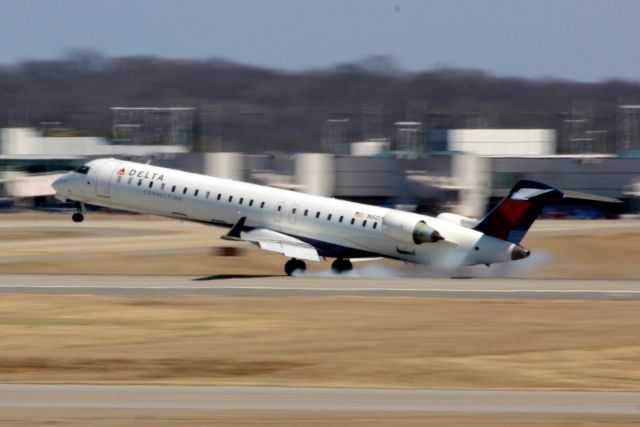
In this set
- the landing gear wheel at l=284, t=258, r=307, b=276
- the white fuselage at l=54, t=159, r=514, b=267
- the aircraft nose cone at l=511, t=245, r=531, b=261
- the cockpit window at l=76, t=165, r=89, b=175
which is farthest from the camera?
the cockpit window at l=76, t=165, r=89, b=175

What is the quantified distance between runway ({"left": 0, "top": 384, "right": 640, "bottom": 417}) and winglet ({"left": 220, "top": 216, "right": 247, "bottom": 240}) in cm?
2247

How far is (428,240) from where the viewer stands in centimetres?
4434

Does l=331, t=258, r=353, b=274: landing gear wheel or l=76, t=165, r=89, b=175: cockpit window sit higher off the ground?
l=76, t=165, r=89, b=175: cockpit window

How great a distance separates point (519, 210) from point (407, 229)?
14.4 ft

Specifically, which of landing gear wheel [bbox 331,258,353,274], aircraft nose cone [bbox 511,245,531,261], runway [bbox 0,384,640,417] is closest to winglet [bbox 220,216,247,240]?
landing gear wheel [bbox 331,258,353,274]

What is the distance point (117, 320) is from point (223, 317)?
9.57ft

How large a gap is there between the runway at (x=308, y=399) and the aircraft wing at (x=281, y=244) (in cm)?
2334

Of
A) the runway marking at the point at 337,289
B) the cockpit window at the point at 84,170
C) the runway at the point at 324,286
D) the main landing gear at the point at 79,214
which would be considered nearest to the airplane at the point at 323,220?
the cockpit window at the point at 84,170

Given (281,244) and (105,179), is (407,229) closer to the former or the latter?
(281,244)

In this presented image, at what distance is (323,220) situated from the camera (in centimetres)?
4606

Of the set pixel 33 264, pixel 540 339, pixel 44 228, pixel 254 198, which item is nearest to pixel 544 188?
pixel 254 198

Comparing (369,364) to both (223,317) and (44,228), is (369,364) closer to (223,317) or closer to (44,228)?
(223,317)

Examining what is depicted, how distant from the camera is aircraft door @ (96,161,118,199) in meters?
49.0

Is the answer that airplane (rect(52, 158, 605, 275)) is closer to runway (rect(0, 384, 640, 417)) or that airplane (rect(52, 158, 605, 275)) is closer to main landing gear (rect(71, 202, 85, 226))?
main landing gear (rect(71, 202, 85, 226))
